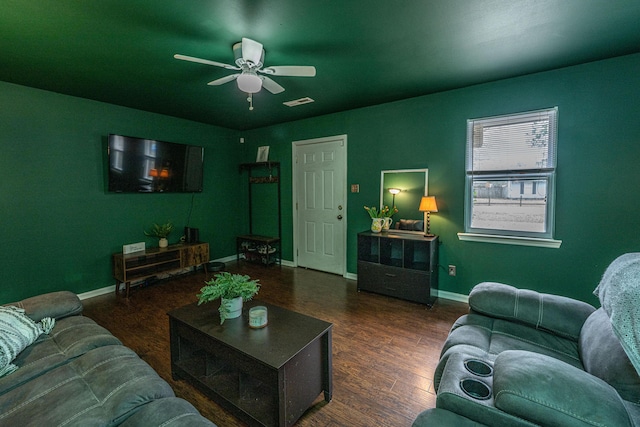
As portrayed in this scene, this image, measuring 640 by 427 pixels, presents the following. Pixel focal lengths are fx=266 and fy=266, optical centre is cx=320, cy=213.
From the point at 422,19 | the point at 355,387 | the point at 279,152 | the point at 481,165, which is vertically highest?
the point at 422,19

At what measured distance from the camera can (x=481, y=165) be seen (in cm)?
310

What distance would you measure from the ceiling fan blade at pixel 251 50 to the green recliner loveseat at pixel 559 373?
2.41 meters

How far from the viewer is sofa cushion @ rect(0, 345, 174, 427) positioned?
0.97 meters

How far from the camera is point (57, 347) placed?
1.43m

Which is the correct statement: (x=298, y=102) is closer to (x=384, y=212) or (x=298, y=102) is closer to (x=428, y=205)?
(x=384, y=212)

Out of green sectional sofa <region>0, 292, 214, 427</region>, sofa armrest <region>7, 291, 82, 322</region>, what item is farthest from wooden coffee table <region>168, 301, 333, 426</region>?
sofa armrest <region>7, 291, 82, 322</region>

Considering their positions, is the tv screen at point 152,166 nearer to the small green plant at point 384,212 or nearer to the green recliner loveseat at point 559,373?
the small green plant at point 384,212

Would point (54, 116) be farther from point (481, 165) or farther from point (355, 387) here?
point (481, 165)

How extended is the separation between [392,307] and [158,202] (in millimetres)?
3725

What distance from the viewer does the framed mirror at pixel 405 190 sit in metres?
3.46

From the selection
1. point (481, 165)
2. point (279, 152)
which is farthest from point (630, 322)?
point (279, 152)

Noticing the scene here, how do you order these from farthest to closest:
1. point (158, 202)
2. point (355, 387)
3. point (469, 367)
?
point (158, 202) → point (355, 387) → point (469, 367)

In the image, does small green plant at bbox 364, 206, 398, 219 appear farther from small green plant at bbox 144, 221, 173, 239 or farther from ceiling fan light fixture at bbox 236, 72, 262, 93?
small green plant at bbox 144, 221, 173, 239

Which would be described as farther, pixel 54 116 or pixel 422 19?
pixel 54 116
